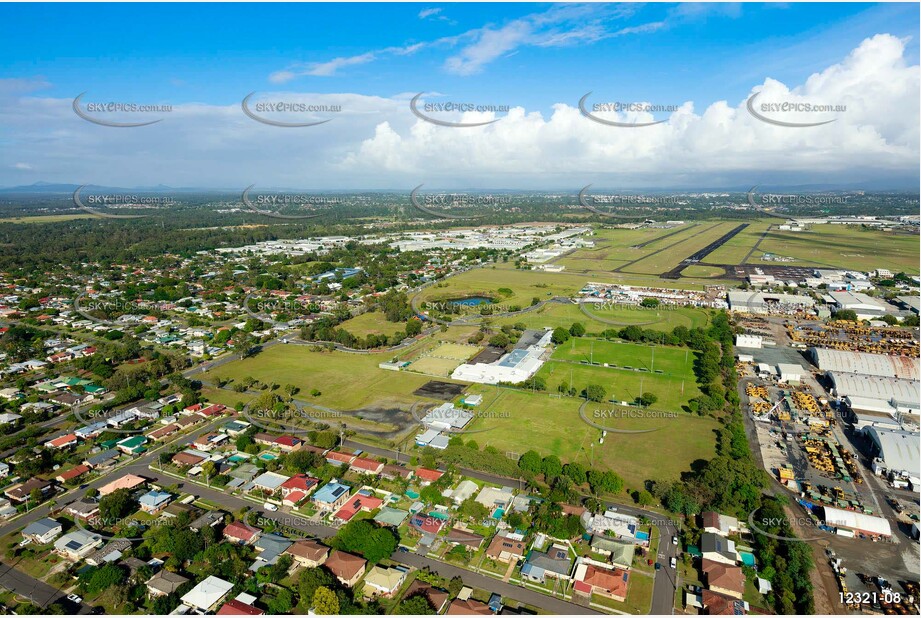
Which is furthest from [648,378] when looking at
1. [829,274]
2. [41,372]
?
[829,274]

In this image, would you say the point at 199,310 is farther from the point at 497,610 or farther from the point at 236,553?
the point at 497,610

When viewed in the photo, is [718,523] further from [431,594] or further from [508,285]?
[508,285]

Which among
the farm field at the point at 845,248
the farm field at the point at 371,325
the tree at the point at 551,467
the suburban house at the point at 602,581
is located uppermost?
the farm field at the point at 845,248

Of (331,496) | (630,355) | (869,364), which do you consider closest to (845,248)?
(869,364)

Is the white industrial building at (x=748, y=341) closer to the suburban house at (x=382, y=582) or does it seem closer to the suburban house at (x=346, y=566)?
the suburban house at (x=382, y=582)

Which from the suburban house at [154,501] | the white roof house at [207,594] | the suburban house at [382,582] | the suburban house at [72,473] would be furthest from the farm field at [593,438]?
the suburban house at [72,473]

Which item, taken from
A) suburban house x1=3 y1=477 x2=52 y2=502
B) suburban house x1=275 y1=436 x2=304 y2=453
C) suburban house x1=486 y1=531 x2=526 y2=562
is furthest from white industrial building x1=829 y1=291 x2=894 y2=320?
suburban house x1=3 y1=477 x2=52 y2=502

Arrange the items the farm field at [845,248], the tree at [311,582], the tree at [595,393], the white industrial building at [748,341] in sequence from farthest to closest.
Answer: the farm field at [845,248]
the white industrial building at [748,341]
the tree at [595,393]
the tree at [311,582]

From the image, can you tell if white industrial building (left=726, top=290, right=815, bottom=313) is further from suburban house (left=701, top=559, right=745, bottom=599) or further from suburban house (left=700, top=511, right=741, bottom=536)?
suburban house (left=701, top=559, right=745, bottom=599)
